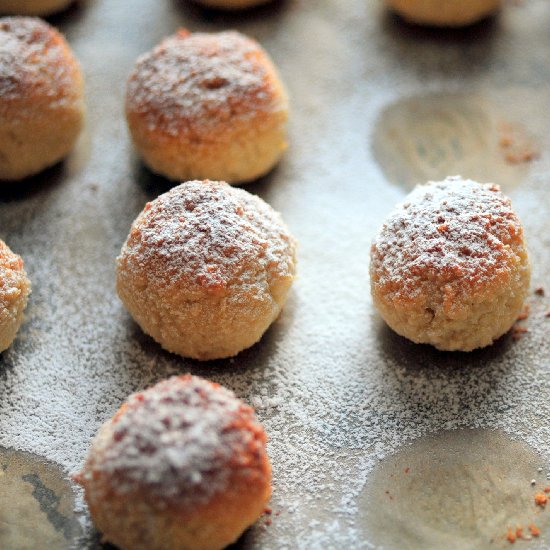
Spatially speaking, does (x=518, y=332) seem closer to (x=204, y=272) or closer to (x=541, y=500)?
(x=541, y=500)

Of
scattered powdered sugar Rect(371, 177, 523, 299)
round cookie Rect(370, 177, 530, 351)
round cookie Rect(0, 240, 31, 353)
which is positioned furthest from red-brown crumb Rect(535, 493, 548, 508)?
round cookie Rect(0, 240, 31, 353)

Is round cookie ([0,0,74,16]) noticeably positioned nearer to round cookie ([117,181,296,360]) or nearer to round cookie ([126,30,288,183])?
round cookie ([126,30,288,183])

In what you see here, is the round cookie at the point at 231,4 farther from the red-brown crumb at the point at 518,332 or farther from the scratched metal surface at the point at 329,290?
the red-brown crumb at the point at 518,332

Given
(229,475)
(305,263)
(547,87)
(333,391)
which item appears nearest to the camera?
(229,475)

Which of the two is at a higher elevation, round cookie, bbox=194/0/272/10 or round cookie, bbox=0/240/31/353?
round cookie, bbox=194/0/272/10

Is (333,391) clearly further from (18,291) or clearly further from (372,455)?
(18,291)

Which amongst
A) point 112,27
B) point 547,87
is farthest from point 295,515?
point 112,27
